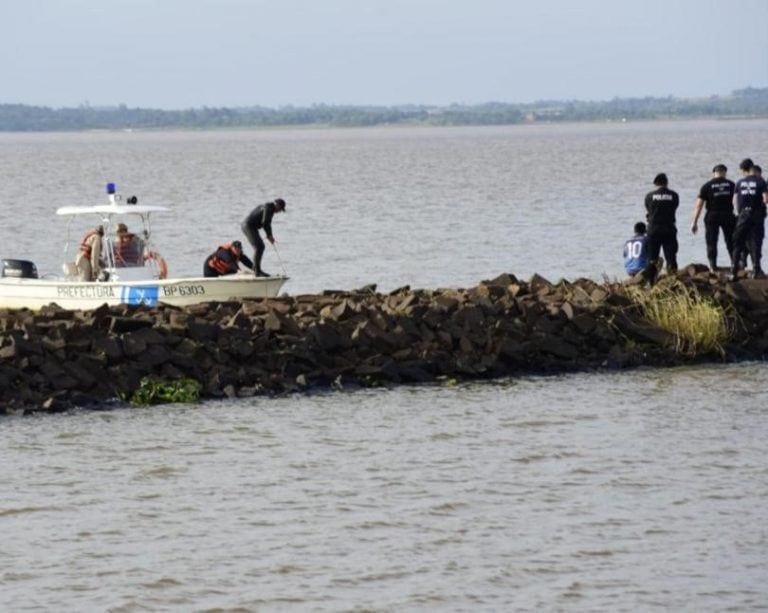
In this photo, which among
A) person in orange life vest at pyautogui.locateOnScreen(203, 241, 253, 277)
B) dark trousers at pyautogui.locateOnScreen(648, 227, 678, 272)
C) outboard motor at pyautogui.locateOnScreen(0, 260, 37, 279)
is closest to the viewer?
dark trousers at pyautogui.locateOnScreen(648, 227, 678, 272)

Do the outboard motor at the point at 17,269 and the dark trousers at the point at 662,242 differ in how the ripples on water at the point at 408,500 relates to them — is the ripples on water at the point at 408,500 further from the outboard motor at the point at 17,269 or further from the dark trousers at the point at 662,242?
the outboard motor at the point at 17,269

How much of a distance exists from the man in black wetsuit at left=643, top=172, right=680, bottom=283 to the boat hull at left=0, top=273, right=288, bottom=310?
201 inches

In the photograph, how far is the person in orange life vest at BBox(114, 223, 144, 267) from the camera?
89.8ft

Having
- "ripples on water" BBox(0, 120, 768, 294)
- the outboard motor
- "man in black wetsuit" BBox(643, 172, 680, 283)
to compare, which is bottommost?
"ripples on water" BBox(0, 120, 768, 294)

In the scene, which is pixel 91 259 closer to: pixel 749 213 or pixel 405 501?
pixel 749 213

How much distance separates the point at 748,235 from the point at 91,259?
9.29 metres

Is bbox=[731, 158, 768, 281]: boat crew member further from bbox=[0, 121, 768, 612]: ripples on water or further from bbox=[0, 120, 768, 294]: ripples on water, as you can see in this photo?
bbox=[0, 120, 768, 294]: ripples on water

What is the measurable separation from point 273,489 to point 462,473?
1848mm

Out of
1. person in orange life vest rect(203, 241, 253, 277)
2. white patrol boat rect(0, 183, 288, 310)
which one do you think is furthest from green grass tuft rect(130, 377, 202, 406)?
person in orange life vest rect(203, 241, 253, 277)

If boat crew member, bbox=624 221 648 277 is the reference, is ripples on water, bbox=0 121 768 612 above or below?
below

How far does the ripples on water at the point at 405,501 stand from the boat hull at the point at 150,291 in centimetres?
485

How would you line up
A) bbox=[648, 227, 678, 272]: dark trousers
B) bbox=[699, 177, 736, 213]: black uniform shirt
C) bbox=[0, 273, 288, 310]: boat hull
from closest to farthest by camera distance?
bbox=[648, 227, 678, 272]: dark trousers → bbox=[0, 273, 288, 310]: boat hull → bbox=[699, 177, 736, 213]: black uniform shirt

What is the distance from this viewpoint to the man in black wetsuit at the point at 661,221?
2556 centimetres

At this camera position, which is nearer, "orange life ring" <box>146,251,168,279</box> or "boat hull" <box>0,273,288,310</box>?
"boat hull" <box>0,273,288,310</box>
